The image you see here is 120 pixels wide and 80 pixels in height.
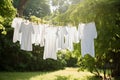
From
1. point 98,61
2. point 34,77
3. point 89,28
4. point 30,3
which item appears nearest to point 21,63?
point 34,77

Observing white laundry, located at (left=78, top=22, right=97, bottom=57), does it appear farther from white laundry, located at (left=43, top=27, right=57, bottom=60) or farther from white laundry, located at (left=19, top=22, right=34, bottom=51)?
white laundry, located at (left=19, top=22, right=34, bottom=51)

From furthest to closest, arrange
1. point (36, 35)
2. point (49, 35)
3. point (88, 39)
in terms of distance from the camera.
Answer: point (36, 35) → point (49, 35) → point (88, 39)

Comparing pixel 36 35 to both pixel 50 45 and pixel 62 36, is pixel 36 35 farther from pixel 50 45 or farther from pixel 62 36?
pixel 62 36

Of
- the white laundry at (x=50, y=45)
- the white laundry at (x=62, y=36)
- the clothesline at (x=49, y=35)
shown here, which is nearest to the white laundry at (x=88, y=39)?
the clothesline at (x=49, y=35)

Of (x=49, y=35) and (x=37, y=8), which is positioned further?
(x=37, y=8)

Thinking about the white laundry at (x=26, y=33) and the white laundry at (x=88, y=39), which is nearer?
the white laundry at (x=88, y=39)

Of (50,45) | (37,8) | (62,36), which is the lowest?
→ (50,45)

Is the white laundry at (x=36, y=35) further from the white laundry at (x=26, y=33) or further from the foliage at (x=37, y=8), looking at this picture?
the foliage at (x=37, y=8)

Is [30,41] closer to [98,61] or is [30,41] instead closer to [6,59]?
[98,61]

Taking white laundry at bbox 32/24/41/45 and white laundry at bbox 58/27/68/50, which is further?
white laundry at bbox 32/24/41/45

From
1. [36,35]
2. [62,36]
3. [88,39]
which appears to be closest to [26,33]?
[36,35]

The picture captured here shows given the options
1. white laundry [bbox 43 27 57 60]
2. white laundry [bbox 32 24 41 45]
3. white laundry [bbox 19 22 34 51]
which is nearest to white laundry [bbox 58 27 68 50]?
white laundry [bbox 43 27 57 60]

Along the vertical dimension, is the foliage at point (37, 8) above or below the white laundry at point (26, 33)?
above

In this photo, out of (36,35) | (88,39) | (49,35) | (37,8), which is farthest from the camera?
(37,8)
